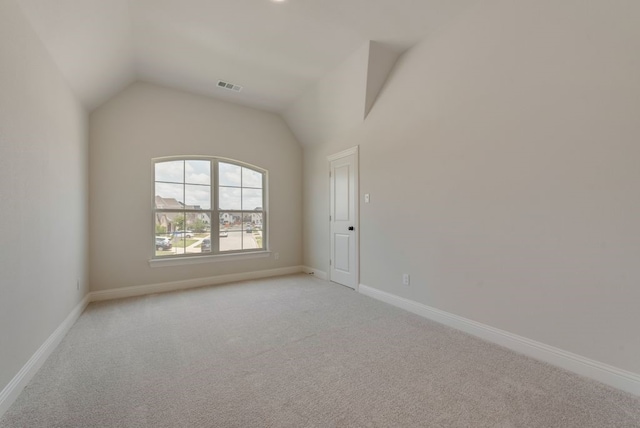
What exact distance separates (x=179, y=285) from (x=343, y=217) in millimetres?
2732

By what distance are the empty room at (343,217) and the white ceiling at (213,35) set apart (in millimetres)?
25

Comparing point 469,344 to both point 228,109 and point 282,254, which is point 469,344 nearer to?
point 282,254

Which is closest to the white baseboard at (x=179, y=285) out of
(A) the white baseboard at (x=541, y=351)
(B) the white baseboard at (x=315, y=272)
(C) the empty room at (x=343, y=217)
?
(C) the empty room at (x=343, y=217)

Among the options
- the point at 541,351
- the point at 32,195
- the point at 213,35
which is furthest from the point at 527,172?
the point at 32,195

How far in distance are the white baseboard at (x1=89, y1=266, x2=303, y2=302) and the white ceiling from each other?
97.8 inches

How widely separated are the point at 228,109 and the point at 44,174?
294 cm

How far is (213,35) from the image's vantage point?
3.03 meters

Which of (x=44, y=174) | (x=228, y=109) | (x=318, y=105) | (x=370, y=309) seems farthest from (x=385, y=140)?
(x=44, y=174)

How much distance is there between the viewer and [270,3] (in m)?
2.57

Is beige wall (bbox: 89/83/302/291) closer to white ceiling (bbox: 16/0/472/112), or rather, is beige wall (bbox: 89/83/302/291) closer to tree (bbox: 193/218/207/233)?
white ceiling (bbox: 16/0/472/112)

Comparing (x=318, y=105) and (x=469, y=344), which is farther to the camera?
(x=318, y=105)

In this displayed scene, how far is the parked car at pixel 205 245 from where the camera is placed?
181 inches

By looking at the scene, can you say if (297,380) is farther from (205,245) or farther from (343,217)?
(205,245)

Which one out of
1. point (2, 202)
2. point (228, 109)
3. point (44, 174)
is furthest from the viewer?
point (228, 109)
